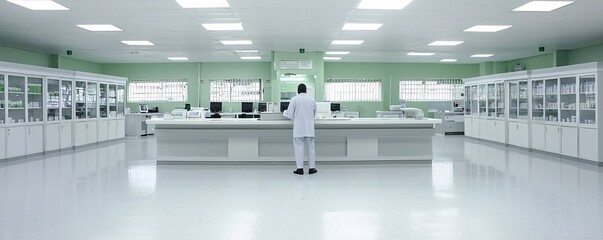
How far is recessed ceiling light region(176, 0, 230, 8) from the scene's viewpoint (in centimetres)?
698

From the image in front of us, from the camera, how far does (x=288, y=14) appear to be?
7828 mm

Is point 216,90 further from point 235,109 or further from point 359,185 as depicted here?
point 359,185

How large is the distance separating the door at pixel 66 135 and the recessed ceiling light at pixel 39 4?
459 cm

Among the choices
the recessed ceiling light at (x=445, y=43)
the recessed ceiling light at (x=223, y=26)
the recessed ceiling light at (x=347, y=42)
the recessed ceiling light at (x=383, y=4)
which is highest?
the recessed ceiling light at (x=445, y=43)

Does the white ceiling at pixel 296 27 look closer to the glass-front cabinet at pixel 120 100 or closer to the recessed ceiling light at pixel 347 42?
the recessed ceiling light at pixel 347 42

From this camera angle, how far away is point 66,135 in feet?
36.8

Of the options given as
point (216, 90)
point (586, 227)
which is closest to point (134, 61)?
point (216, 90)

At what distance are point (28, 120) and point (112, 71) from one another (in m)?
7.28

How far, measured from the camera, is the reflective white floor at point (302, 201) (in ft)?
13.1

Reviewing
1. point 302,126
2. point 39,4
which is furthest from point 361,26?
point 39,4

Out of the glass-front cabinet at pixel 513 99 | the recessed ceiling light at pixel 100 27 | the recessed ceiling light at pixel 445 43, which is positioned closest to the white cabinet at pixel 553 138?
the glass-front cabinet at pixel 513 99

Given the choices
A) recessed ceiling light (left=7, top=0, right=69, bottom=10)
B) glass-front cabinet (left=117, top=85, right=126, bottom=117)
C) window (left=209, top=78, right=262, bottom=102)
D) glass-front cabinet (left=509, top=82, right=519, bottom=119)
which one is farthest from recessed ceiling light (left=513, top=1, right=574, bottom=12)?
glass-front cabinet (left=117, top=85, right=126, bottom=117)

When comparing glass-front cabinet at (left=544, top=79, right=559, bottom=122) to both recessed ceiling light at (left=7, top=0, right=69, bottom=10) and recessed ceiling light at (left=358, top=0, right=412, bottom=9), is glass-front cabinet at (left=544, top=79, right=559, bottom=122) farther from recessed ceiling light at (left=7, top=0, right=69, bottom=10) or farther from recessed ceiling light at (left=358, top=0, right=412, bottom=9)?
recessed ceiling light at (left=7, top=0, right=69, bottom=10)

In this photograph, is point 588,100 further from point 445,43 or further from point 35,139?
point 35,139
